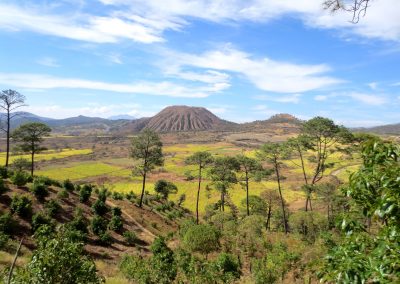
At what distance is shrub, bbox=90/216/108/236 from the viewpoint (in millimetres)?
30656

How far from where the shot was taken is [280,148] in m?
37.5

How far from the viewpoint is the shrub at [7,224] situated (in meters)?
24.7

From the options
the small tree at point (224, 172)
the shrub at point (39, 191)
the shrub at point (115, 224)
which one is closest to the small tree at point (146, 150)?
the small tree at point (224, 172)

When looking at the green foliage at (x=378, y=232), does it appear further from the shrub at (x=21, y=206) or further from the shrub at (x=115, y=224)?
the shrub at (x=115, y=224)

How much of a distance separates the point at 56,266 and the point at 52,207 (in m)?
24.7

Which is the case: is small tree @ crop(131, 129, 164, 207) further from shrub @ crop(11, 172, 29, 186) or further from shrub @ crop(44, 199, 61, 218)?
shrub @ crop(11, 172, 29, 186)

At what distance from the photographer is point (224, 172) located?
45656 mm

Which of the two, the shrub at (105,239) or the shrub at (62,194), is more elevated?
the shrub at (62,194)

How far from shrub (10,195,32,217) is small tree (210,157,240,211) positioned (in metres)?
22.6

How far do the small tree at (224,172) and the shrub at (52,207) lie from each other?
19.9 m

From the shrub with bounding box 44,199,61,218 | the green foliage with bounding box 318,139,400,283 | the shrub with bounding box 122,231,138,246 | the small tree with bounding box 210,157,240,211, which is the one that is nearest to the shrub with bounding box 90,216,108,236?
the shrub with bounding box 122,231,138,246

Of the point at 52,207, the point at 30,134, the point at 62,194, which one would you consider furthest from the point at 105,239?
the point at 30,134

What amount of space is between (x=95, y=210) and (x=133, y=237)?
5330 mm

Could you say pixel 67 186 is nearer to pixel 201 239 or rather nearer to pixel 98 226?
pixel 98 226
